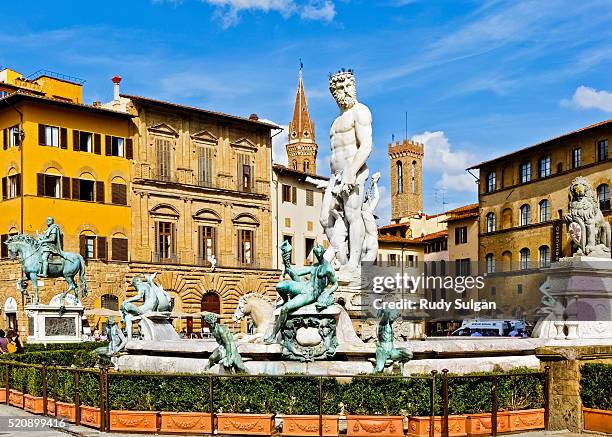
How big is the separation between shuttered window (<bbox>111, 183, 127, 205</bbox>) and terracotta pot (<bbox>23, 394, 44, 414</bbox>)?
1340 inches

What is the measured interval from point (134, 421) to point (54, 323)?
16291 millimetres

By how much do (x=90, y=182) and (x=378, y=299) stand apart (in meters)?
34.7

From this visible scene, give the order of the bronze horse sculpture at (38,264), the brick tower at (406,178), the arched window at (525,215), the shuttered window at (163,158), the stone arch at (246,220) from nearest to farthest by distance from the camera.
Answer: the bronze horse sculpture at (38,264)
the shuttered window at (163,158)
the stone arch at (246,220)
the arched window at (525,215)
the brick tower at (406,178)

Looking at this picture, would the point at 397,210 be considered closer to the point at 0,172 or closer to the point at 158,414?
the point at 0,172

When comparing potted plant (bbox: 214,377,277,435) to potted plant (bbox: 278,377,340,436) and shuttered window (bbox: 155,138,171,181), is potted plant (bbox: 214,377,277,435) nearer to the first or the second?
potted plant (bbox: 278,377,340,436)

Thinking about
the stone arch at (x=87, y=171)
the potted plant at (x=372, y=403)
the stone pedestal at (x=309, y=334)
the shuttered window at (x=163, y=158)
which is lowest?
the potted plant at (x=372, y=403)

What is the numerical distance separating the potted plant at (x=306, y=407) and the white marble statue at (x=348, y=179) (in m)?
5.19

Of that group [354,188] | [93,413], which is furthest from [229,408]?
[354,188]

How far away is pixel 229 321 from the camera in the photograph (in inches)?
2044

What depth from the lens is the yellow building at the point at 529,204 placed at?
2185 inches

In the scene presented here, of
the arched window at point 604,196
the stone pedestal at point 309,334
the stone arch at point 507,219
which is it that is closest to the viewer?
the stone pedestal at point 309,334

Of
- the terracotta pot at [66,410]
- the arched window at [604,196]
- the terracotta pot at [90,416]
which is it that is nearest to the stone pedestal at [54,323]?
the terracotta pot at [66,410]

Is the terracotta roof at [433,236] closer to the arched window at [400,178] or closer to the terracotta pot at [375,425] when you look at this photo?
the arched window at [400,178]

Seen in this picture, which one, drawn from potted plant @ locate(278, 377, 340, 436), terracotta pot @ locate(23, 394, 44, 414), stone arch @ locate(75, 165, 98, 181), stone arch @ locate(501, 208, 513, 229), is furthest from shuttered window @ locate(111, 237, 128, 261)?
potted plant @ locate(278, 377, 340, 436)
